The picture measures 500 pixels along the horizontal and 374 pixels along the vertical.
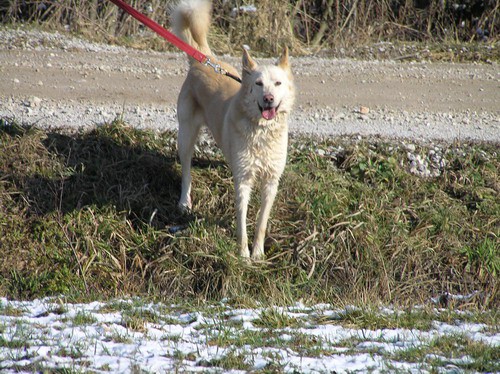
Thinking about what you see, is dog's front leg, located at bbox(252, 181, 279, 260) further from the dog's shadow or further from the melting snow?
the melting snow

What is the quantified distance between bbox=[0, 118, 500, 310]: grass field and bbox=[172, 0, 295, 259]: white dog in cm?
34

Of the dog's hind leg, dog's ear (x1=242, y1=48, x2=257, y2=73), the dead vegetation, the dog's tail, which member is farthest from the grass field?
the dead vegetation

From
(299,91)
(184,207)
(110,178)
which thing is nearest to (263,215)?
(184,207)

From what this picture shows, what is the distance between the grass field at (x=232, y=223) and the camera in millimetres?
5871

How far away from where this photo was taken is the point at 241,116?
5430 millimetres

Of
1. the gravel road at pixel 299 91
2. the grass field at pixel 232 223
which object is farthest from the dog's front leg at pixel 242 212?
the gravel road at pixel 299 91

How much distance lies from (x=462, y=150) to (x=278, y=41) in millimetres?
4376

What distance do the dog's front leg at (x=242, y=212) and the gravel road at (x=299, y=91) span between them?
76.6 inches

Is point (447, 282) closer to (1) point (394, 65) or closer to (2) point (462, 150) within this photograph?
(2) point (462, 150)

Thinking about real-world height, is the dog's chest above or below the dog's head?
below

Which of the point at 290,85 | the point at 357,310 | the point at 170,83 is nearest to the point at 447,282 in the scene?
the point at 357,310

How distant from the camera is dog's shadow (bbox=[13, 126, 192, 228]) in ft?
21.0

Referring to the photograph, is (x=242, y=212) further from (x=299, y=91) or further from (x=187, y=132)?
(x=299, y=91)

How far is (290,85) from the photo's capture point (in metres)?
5.36
